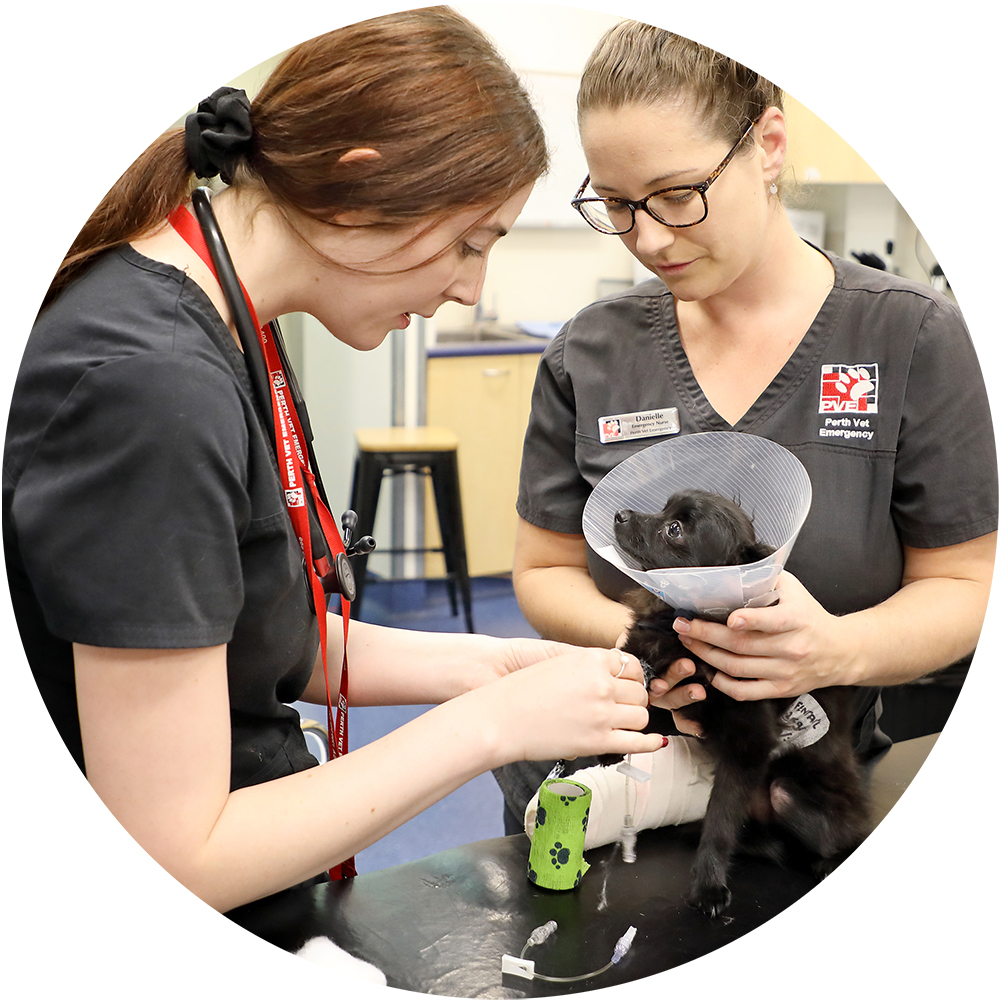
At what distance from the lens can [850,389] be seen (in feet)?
3.78

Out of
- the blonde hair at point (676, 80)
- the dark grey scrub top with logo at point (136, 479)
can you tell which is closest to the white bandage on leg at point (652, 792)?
the dark grey scrub top with logo at point (136, 479)

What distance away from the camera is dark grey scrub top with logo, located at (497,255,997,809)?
1.11 metres

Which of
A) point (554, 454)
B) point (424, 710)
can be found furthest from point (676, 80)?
point (424, 710)

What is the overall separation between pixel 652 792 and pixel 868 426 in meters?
0.52

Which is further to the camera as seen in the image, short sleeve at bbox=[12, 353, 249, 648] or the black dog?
the black dog

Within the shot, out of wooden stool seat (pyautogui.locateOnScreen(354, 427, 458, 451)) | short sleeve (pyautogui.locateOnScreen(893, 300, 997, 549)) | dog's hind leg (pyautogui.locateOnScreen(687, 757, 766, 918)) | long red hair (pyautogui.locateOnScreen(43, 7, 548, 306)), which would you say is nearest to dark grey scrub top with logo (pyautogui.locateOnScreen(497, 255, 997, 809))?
short sleeve (pyautogui.locateOnScreen(893, 300, 997, 549))

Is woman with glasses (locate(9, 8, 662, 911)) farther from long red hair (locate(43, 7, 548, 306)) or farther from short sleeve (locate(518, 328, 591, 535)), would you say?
short sleeve (locate(518, 328, 591, 535))

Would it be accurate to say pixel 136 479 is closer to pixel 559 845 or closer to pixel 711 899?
pixel 559 845

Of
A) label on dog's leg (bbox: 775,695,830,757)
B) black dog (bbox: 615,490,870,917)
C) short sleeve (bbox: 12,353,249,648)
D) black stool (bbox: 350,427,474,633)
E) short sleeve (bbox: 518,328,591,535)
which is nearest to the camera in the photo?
short sleeve (bbox: 12,353,249,648)

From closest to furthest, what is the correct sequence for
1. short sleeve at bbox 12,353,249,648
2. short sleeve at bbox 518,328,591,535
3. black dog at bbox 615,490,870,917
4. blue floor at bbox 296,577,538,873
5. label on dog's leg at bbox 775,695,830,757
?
short sleeve at bbox 12,353,249,648
black dog at bbox 615,490,870,917
label on dog's leg at bbox 775,695,830,757
short sleeve at bbox 518,328,591,535
blue floor at bbox 296,577,538,873

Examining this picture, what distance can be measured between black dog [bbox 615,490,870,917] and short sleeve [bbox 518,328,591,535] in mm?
177

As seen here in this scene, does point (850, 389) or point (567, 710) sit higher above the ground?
point (850, 389)

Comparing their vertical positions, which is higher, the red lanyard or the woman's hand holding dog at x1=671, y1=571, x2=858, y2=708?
the red lanyard

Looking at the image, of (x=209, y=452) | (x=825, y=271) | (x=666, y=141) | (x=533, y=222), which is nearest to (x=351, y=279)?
(x=209, y=452)
